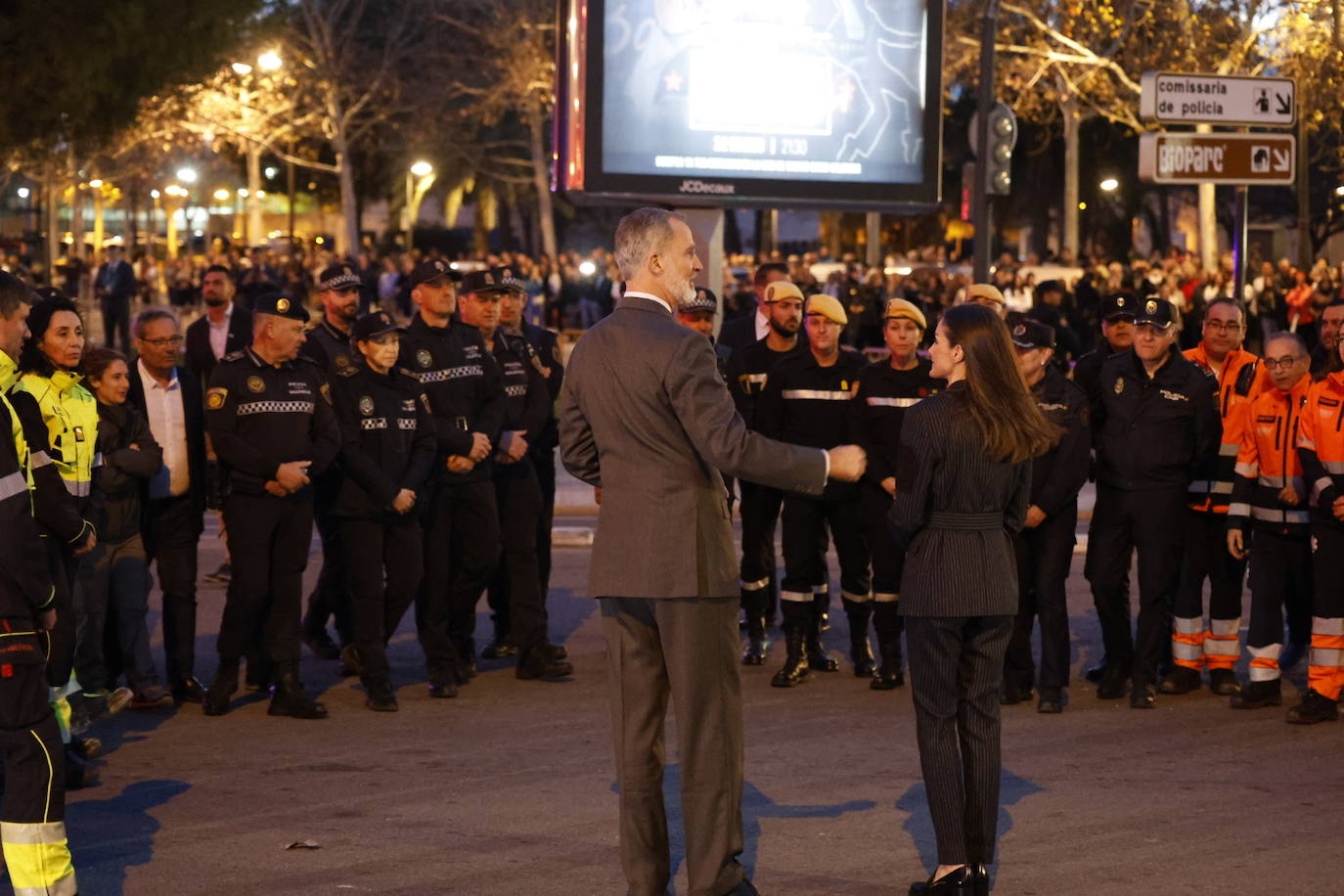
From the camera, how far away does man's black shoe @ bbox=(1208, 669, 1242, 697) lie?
977 cm

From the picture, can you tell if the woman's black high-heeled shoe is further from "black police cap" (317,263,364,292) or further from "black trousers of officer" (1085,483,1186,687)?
"black police cap" (317,263,364,292)

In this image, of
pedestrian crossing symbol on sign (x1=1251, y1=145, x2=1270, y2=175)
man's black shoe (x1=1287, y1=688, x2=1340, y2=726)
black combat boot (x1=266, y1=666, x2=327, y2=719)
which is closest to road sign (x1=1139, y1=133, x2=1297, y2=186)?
pedestrian crossing symbol on sign (x1=1251, y1=145, x2=1270, y2=175)

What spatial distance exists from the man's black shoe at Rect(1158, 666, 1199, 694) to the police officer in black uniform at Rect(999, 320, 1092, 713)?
730mm

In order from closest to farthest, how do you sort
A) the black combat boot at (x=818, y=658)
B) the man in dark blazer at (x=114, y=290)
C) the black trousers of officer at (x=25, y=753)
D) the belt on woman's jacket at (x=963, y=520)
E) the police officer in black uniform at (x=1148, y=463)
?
the black trousers of officer at (x=25, y=753) < the belt on woman's jacket at (x=963, y=520) < the police officer in black uniform at (x=1148, y=463) < the black combat boot at (x=818, y=658) < the man in dark blazer at (x=114, y=290)

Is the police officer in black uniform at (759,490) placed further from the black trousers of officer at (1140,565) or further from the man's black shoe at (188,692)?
the man's black shoe at (188,692)

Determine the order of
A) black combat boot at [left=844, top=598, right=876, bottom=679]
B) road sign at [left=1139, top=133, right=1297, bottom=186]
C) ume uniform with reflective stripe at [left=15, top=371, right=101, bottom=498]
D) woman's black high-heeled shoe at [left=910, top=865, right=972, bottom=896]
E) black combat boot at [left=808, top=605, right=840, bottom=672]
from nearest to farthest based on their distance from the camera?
1. woman's black high-heeled shoe at [left=910, top=865, right=972, bottom=896]
2. ume uniform with reflective stripe at [left=15, top=371, right=101, bottom=498]
3. black combat boot at [left=844, top=598, right=876, bottom=679]
4. black combat boot at [left=808, top=605, right=840, bottom=672]
5. road sign at [left=1139, top=133, right=1297, bottom=186]

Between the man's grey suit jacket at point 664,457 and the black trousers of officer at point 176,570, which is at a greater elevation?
the man's grey suit jacket at point 664,457

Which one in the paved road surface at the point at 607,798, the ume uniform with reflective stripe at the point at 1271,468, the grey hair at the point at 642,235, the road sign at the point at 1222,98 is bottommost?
the paved road surface at the point at 607,798

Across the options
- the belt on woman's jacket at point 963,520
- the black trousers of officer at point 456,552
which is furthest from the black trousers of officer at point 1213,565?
the belt on woman's jacket at point 963,520

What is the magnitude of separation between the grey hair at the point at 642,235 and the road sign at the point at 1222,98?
8267mm

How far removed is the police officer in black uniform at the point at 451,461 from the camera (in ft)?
32.4

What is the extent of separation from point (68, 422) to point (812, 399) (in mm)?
3840

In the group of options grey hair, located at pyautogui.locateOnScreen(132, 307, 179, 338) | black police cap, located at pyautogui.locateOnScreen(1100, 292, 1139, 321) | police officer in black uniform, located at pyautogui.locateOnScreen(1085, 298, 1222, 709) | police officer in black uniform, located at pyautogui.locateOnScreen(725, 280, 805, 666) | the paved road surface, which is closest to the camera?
the paved road surface

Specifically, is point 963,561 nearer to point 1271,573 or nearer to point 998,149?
point 1271,573
